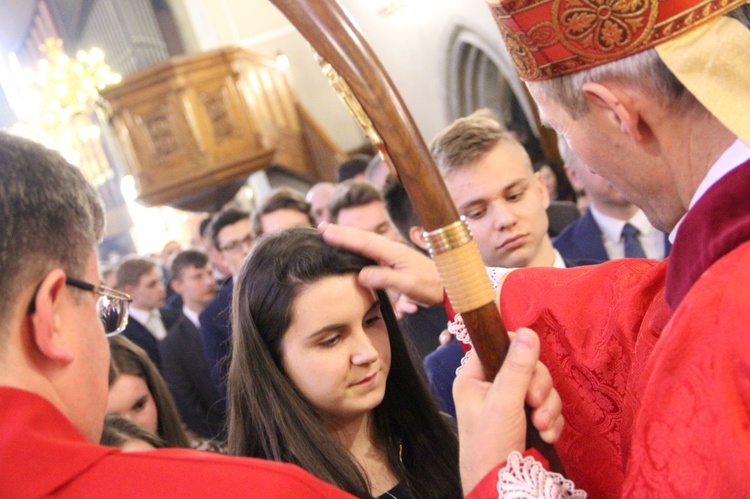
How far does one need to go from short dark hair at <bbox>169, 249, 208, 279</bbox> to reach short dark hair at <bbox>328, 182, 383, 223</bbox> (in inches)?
78.3

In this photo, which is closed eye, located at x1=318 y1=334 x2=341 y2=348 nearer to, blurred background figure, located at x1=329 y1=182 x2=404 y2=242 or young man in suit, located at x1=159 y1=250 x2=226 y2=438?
blurred background figure, located at x1=329 y1=182 x2=404 y2=242

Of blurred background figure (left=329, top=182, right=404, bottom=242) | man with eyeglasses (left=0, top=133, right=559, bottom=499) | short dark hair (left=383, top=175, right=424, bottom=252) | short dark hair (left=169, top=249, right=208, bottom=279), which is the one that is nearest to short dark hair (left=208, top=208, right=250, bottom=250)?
short dark hair (left=169, top=249, right=208, bottom=279)

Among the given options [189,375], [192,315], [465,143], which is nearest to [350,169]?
[192,315]

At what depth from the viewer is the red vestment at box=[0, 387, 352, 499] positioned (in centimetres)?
122

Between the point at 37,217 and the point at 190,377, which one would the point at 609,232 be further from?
the point at 37,217

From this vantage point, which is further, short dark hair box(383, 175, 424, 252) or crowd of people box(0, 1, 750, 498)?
short dark hair box(383, 175, 424, 252)

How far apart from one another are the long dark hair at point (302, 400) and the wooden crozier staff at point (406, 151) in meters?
0.79

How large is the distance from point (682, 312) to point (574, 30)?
471 mm

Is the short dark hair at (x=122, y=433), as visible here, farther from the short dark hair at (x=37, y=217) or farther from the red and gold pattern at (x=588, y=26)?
the red and gold pattern at (x=588, y=26)

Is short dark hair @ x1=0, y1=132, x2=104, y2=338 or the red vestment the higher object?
short dark hair @ x1=0, y1=132, x2=104, y2=338

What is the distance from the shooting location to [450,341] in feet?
8.68

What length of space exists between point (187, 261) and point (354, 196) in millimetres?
2210

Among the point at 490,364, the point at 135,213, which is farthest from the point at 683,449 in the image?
the point at 135,213

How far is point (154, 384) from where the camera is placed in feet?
11.3
